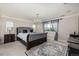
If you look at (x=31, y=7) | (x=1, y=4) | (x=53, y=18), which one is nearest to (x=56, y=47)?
(x=53, y=18)

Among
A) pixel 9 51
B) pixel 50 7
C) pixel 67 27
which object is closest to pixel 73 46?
pixel 67 27

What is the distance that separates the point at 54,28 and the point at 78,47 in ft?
2.49

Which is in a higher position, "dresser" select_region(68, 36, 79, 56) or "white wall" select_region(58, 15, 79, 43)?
"white wall" select_region(58, 15, 79, 43)

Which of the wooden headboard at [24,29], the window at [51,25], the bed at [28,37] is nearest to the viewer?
the window at [51,25]

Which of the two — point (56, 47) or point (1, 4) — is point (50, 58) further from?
point (1, 4)

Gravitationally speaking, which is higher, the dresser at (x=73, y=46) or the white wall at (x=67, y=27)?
the white wall at (x=67, y=27)

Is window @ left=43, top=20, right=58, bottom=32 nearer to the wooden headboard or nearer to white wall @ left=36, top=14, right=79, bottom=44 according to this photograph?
white wall @ left=36, top=14, right=79, bottom=44

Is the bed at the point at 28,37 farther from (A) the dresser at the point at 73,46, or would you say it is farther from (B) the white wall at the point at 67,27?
(A) the dresser at the point at 73,46

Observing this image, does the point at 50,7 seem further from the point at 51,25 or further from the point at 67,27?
the point at 67,27

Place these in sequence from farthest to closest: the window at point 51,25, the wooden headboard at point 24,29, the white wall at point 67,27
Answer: the wooden headboard at point 24,29 < the window at point 51,25 < the white wall at point 67,27

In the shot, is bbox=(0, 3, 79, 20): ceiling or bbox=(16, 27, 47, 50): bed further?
bbox=(16, 27, 47, 50): bed

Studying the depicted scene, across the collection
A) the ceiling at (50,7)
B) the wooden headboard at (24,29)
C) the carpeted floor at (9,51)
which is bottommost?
the carpeted floor at (9,51)

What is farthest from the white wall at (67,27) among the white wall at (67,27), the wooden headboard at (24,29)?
the wooden headboard at (24,29)

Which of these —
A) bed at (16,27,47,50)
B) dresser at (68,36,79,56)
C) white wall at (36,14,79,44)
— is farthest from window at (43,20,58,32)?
bed at (16,27,47,50)
